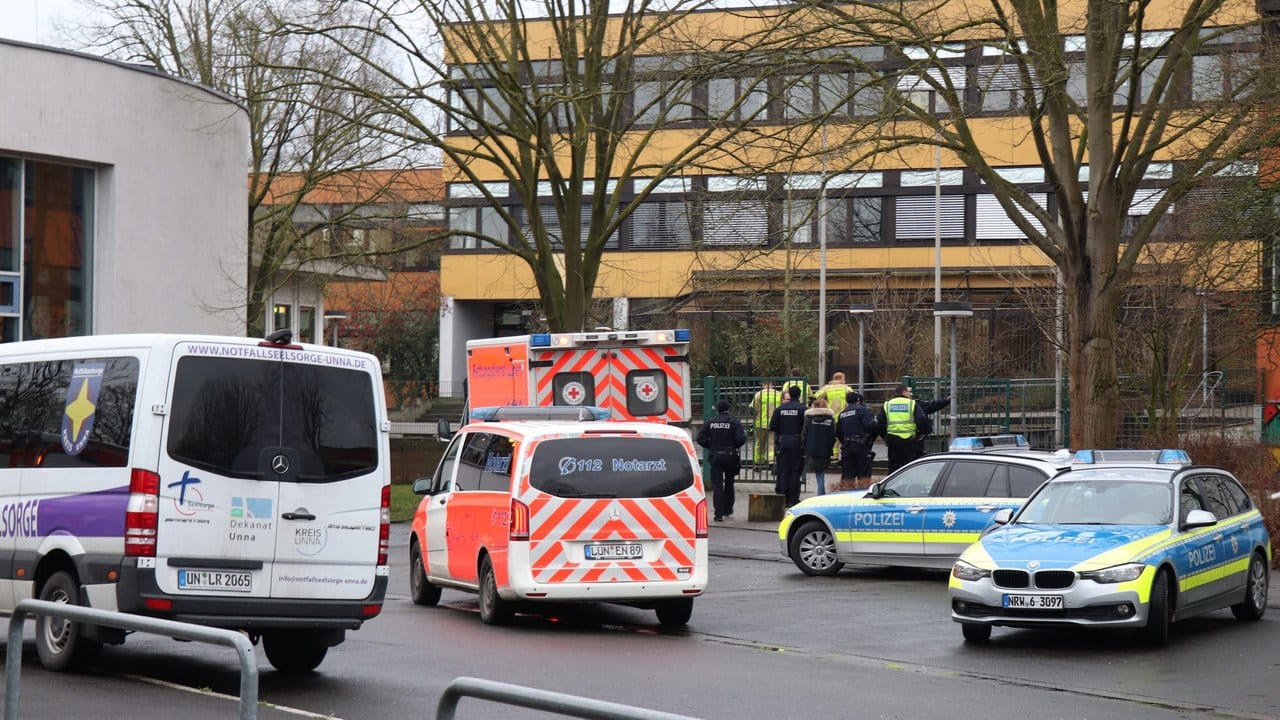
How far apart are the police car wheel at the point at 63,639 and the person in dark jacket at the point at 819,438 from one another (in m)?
15.5

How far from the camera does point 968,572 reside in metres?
13.0

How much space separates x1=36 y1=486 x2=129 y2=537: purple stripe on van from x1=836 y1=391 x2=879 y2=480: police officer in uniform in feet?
50.8

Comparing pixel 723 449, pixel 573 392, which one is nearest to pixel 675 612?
pixel 573 392

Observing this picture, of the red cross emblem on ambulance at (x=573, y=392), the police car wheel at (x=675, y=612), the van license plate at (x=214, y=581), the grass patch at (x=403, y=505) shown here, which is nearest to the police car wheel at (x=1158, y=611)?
the police car wheel at (x=675, y=612)

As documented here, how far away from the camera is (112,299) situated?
2575 cm

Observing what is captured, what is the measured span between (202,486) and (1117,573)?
6.97 meters

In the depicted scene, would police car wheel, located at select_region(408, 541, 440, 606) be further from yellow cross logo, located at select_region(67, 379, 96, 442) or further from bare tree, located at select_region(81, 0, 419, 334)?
bare tree, located at select_region(81, 0, 419, 334)

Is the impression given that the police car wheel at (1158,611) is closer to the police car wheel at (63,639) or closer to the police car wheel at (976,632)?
the police car wheel at (976,632)

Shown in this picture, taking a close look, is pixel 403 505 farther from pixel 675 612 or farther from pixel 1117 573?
pixel 1117 573

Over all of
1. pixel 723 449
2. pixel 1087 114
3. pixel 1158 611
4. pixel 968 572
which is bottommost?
pixel 1158 611

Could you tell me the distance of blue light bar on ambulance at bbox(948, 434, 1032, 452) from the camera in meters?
17.8

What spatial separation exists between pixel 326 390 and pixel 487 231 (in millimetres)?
51334

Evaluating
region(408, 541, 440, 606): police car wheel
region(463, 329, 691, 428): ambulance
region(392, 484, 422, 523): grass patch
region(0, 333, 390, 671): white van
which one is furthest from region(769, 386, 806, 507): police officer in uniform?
region(0, 333, 390, 671): white van

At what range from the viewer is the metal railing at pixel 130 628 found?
17.9ft
